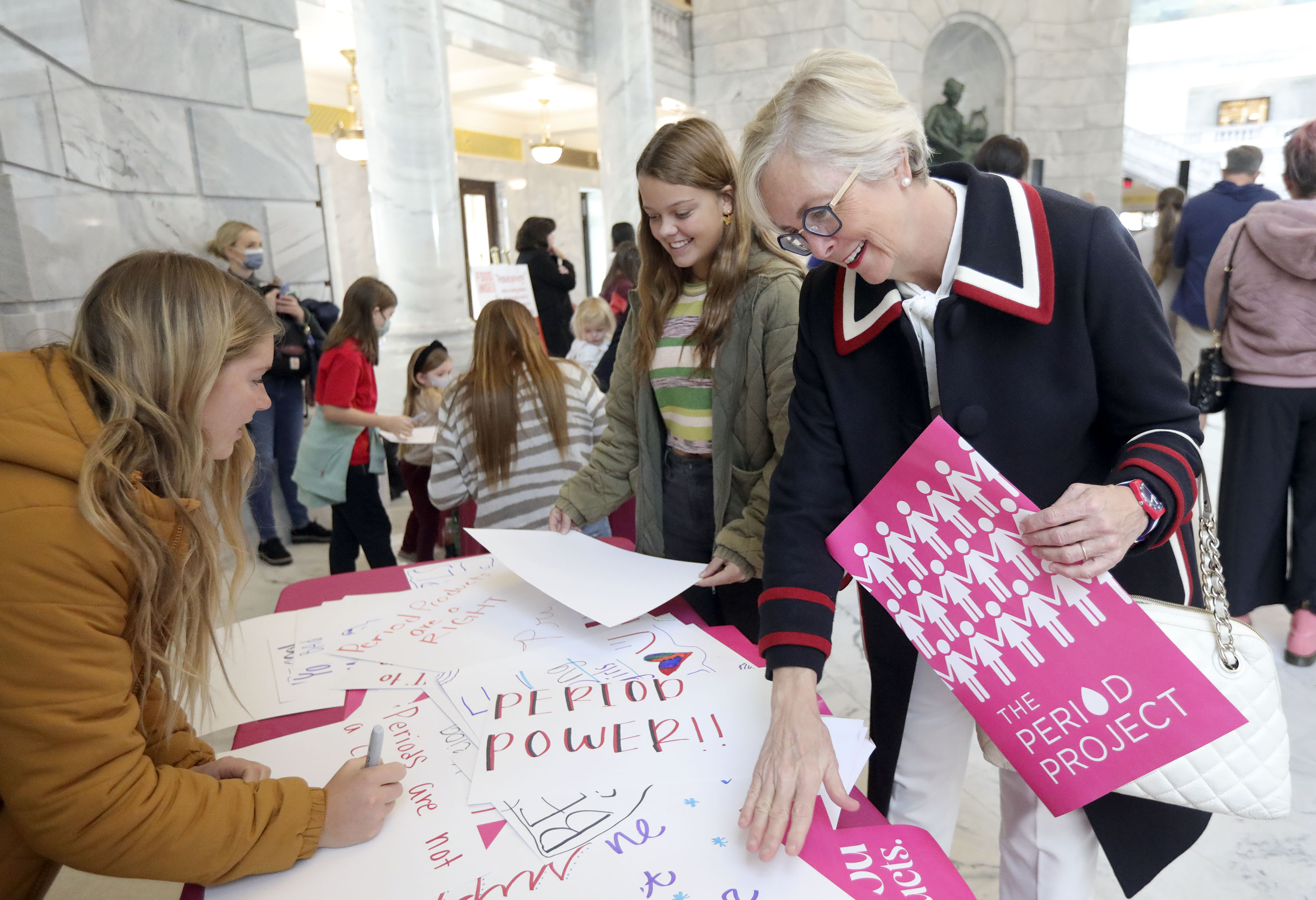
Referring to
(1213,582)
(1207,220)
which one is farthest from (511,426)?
(1207,220)

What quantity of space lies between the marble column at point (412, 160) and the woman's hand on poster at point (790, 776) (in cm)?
472

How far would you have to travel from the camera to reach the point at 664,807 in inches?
32.9

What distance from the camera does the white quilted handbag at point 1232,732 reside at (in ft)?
2.74

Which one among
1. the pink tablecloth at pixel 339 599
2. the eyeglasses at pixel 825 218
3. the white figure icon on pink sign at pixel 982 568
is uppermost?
the eyeglasses at pixel 825 218

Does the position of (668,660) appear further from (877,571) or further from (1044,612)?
(1044,612)

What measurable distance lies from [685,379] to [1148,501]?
0.90 metres

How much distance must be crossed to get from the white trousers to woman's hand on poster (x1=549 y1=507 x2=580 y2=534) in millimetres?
745

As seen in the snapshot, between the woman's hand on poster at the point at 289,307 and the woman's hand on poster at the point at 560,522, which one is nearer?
the woman's hand on poster at the point at 560,522

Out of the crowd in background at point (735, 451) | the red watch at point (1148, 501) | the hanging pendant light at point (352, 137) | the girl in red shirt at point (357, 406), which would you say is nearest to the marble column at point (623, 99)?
the hanging pendant light at point (352, 137)

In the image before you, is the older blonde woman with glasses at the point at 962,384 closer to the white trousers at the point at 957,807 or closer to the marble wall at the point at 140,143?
the white trousers at the point at 957,807

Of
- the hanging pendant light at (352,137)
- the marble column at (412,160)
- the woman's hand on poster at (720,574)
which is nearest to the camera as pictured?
the woman's hand on poster at (720,574)

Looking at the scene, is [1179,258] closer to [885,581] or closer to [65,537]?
[885,581]

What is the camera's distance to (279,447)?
13.3 feet

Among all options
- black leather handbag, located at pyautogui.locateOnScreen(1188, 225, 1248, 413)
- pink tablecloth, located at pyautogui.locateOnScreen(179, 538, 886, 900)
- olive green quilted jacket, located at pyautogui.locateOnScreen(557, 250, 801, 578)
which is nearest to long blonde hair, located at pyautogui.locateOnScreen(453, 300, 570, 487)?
pink tablecloth, located at pyautogui.locateOnScreen(179, 538, 886, 900)
